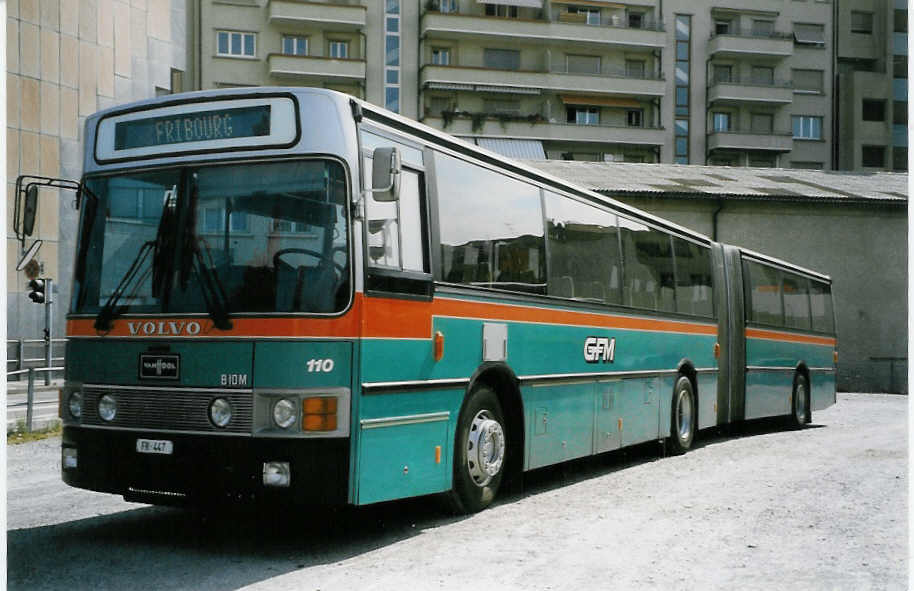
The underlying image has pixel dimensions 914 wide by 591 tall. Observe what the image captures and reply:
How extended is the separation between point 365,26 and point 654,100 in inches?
675

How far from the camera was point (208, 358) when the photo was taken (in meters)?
7.04

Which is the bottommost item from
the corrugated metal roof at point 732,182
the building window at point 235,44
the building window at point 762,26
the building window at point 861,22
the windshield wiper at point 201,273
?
the windshield wiper at point 201,273

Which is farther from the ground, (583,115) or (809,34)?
(809,34)

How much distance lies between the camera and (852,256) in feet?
113

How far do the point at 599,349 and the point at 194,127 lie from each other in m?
5.48

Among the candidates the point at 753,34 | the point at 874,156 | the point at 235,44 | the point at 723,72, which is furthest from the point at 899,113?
the point at 235,44

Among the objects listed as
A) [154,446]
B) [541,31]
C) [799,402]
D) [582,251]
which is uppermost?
[541,31]

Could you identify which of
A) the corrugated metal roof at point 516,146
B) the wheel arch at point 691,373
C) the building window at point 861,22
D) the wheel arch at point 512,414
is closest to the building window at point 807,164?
the building window at point 861,22

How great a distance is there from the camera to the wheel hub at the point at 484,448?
8742mm

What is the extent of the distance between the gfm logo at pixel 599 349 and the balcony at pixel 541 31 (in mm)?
48324

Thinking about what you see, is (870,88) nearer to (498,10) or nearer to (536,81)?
(536,81)

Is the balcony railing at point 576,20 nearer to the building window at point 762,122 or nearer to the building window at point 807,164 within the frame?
the building window at point 762,122

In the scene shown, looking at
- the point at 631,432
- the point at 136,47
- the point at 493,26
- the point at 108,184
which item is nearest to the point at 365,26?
the point at 493,26

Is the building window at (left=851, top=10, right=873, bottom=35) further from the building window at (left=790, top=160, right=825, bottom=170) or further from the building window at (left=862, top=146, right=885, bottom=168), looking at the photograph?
the building window at (left=790, top=160, right=825, bottom=170)
